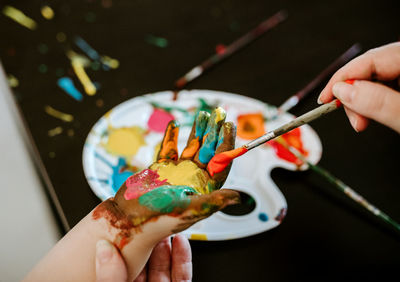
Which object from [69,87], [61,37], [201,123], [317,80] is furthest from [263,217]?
[61,37]

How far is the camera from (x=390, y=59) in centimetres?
58

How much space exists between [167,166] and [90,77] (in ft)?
1.75

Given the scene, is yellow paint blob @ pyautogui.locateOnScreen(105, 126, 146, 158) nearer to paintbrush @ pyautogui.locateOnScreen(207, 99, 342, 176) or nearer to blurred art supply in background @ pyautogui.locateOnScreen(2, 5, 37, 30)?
paintbrush @ pyautogui.locateOnScreen(207, 99, 342, 176)

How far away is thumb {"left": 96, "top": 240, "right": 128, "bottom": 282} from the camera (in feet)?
1.72

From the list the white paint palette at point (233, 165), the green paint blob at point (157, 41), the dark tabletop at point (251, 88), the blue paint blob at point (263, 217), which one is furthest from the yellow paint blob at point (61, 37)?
the blue paint blob at point (263, 217)

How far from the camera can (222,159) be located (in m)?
0.59

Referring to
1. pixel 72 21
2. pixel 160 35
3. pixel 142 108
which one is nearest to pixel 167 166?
pixel 142 108

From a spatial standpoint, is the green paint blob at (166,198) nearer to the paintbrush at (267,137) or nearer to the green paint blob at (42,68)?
the paintbrush at (267,137)

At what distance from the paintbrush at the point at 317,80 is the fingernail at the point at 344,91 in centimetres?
41

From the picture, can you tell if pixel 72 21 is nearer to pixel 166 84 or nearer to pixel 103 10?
pixel 103 10

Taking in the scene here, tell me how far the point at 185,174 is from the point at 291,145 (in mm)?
397

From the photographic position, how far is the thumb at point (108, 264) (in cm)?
52

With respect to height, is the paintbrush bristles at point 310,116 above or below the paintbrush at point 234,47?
below

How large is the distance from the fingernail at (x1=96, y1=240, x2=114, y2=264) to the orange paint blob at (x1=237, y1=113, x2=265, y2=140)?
50 cm
